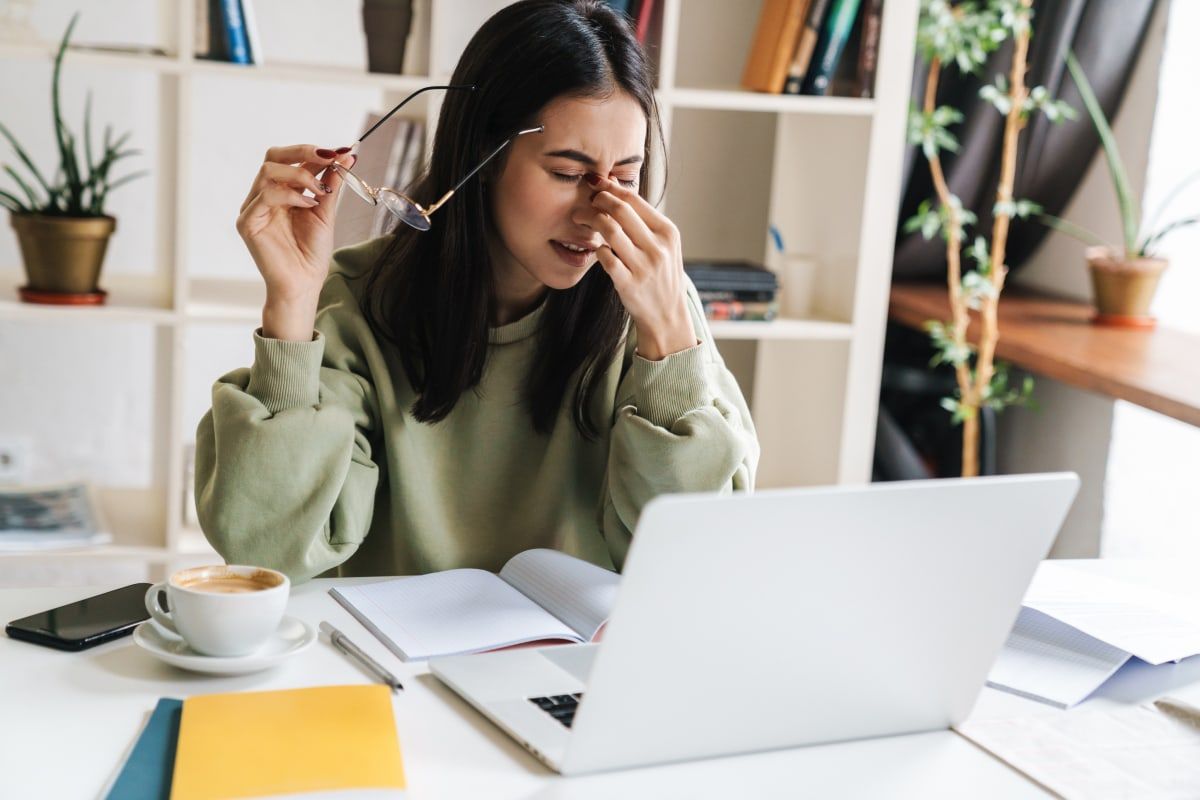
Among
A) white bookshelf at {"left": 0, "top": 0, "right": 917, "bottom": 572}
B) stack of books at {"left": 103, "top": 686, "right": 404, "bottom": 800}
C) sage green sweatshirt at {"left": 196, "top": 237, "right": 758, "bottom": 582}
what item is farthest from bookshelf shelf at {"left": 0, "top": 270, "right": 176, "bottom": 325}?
stack of books at {"left": 103, "top": 686, "right": 404, "bottom": 800}

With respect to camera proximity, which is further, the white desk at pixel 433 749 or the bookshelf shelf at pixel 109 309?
the bookshelf shelf at pixel 109 309

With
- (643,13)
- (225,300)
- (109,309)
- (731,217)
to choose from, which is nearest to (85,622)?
(109,309)

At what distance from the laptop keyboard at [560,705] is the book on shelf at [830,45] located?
5.71ft

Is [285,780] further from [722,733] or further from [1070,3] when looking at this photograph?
[1070,3]

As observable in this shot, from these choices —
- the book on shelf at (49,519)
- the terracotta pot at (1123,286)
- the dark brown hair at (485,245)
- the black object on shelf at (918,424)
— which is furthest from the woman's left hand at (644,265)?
the black object on shelf at (918,424)

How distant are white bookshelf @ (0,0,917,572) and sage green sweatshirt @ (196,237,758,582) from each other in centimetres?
83

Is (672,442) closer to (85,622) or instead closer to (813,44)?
(85,622)

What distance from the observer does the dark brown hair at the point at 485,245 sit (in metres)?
1.39

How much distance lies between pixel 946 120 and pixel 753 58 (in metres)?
0.56

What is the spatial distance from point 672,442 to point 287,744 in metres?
0.58

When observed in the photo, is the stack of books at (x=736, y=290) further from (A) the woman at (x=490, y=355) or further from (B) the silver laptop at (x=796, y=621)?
(B) the silver laptop at (x=796, y=621)

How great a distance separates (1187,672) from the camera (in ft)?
3.59

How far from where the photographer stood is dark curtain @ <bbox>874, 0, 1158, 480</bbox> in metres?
2.85

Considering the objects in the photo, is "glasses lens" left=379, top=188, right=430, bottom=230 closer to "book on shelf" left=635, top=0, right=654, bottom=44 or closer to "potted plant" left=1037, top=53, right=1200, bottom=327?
"book on shelf" left=635, top=0, right=654, bottom=44
